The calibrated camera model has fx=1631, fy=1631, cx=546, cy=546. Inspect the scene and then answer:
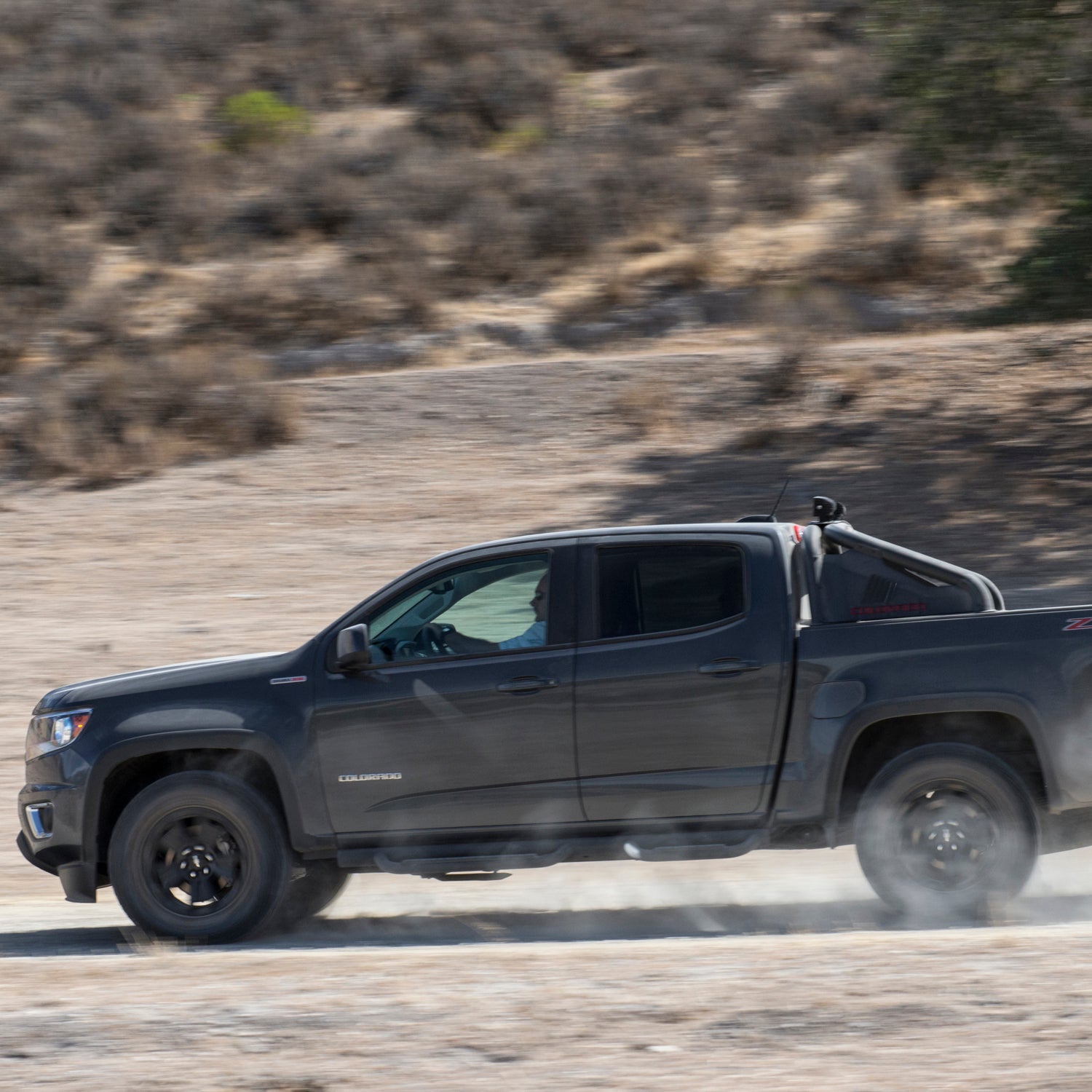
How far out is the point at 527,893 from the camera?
26.2 feet

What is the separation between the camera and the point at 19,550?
15469 mm

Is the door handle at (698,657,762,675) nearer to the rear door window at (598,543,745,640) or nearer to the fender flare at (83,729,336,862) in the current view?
the rear door window at (598,543,745,640)

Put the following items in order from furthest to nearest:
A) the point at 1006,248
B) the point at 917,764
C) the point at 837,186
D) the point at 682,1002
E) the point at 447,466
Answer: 1. the point at 837,186
2. the point at 1006,248
3. the point at 447,466
4. the point at 917,764
5. the point at 682,1002

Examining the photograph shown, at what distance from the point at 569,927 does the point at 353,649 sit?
5.38 feet

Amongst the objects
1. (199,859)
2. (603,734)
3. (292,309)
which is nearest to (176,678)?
(199,859)

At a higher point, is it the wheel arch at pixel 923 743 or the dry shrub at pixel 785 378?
the dry shrub at pixel 785 378

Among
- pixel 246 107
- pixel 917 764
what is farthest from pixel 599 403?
pixel 246 107

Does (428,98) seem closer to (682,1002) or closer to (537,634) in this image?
(537,634)

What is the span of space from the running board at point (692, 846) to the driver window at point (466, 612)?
0.97 m

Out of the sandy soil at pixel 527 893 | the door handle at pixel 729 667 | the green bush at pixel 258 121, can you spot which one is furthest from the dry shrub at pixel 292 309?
the door handle at pixel 729 667

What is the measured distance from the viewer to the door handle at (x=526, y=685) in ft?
21.4

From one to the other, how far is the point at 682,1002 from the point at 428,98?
30168mm

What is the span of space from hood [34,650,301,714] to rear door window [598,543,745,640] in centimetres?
133

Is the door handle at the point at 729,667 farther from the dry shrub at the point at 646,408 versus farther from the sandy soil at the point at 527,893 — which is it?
the dry shrub at the point at 646,408
